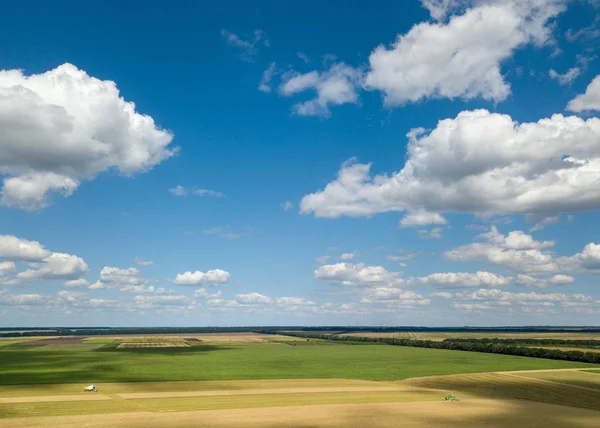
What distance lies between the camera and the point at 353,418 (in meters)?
60.6

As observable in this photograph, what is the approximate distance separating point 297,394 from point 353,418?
21.2m

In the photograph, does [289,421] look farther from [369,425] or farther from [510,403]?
[510,403]

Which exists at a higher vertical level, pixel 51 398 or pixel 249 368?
pixel 51 398

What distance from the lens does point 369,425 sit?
56.4 meters

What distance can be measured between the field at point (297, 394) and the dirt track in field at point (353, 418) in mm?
129

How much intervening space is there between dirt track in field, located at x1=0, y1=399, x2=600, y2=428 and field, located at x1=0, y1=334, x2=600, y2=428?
13 cm

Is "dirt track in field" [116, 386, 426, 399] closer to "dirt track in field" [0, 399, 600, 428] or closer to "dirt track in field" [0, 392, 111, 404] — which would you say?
"dirt track in field" [0, 392, 111, 404]

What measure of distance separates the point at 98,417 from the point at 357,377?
200 feet

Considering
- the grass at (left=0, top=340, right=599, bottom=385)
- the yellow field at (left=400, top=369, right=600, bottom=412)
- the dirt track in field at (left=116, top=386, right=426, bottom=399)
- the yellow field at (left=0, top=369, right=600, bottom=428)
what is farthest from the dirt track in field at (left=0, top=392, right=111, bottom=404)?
the yellow field at (left=400, top=369, right=600, bottom=412)

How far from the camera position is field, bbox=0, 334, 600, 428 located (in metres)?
59.3

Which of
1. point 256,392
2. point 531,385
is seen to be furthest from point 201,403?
point 531,385

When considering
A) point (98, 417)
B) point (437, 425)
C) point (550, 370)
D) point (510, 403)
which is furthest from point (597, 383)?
point (98, 417)

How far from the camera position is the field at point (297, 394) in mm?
59259

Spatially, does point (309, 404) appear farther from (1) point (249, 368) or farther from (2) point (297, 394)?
(1) point (249, 368)
